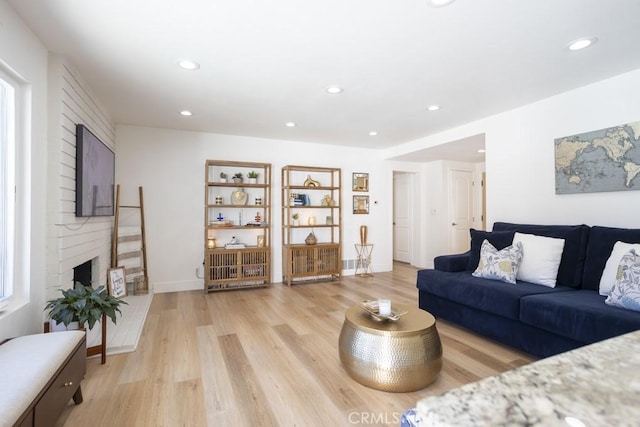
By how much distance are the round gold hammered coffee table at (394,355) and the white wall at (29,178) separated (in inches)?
84.0

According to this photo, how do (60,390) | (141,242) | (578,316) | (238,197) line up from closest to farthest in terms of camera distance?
1. (60,390)
2. (578,316)
3. (141,242)
4. (238,197)

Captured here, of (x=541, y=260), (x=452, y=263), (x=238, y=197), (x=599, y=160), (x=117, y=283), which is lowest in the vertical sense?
(x=117, y=283)

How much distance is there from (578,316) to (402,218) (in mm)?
4922

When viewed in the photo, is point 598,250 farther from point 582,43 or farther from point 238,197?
point 238,197


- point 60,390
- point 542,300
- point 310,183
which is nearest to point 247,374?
point 60,390

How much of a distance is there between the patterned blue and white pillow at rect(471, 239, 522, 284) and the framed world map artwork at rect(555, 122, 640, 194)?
0.91 m

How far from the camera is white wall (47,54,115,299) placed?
2355 millimetres

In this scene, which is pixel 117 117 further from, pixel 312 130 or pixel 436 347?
pixel 436 347

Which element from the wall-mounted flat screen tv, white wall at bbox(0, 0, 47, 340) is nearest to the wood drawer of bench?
white wall at bbox(0, 0, 47, 340)

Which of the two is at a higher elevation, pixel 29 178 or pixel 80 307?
pixel 29 178

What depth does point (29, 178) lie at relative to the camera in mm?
2096

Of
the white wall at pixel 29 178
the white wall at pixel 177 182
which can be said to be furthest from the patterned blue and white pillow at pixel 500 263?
the white wall at pixel 29 178

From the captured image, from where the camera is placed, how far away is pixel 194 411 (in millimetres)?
1791

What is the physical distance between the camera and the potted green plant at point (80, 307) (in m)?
2.05
